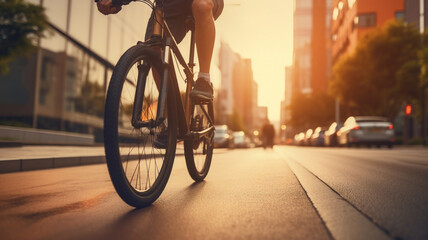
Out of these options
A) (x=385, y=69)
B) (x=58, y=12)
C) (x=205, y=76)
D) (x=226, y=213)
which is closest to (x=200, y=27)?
(x=205, y=76)

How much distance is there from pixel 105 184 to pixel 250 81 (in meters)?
160

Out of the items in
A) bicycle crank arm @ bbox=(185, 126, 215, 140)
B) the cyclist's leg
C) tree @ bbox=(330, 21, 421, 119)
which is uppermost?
tree @ bbox=(330, 21, 421, 119)

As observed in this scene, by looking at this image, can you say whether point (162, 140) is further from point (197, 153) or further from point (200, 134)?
point (197, 153)

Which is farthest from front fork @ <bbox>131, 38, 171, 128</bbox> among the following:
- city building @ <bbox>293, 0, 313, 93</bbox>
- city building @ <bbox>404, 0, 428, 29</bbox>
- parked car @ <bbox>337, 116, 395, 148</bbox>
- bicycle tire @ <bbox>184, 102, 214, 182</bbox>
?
city building @ <bbox>293, 0, 313, 93</bbox>

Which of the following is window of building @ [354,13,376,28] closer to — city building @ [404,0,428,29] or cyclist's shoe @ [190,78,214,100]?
city building @ [404,0,428,29]

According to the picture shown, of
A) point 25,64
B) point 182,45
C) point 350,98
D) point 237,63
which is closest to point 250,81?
point 237,63

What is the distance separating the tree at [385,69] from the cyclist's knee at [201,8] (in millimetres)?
26356

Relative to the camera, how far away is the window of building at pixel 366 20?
149ft

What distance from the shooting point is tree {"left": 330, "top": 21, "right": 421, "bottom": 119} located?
27609 millimetres

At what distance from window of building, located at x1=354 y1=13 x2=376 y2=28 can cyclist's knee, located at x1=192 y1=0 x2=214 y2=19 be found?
4585cm

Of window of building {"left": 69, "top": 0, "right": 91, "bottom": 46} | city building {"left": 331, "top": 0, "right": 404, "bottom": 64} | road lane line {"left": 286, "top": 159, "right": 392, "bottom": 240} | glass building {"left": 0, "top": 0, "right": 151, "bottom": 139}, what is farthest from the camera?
city building {"left": 331, "top": 0, "right": 404, "bottom": 64}

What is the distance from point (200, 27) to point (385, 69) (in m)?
28.7

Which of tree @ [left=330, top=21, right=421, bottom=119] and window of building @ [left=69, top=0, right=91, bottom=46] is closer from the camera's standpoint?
window of building @ [left=69, top=0, right=91, bottom=46]

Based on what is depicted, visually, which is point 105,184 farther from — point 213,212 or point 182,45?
point 213,212
